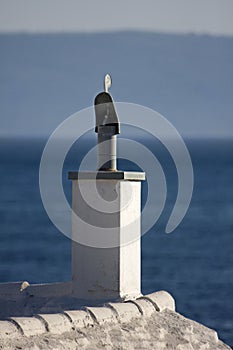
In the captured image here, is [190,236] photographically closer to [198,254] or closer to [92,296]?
[198,254]

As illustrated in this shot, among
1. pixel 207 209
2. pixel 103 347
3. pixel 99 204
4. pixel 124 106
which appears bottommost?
pixel 103 347

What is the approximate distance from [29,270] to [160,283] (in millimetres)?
7295

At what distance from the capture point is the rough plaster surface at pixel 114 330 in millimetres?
9977

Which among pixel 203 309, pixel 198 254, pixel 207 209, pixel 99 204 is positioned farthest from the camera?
pixel 207 209

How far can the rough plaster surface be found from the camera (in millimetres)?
9977

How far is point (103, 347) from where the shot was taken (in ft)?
34.7

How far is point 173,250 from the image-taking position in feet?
220

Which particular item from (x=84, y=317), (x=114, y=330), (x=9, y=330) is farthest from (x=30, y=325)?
(x=114, y=330)

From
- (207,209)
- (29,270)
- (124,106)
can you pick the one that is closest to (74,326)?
(124,106)

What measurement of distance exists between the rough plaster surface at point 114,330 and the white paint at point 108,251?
58 cm

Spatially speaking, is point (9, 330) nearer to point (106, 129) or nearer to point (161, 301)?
point (161, 301)

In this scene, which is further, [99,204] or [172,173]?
[172,173]

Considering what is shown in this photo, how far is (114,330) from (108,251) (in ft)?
5.41

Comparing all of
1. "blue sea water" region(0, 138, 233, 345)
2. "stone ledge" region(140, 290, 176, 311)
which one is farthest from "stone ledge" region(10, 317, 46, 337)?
"blue sea water" region(0, 138, 233, 345)
